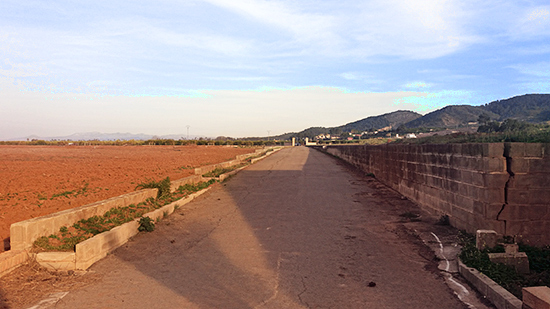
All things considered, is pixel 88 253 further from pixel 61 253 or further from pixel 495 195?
pixel 495 195

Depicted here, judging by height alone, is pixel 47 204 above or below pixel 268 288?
above

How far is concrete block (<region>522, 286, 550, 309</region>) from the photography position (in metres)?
3.39

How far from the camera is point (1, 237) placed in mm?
6352

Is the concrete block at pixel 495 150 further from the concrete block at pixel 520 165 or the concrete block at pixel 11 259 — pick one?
the concrete block at pixel 11 259

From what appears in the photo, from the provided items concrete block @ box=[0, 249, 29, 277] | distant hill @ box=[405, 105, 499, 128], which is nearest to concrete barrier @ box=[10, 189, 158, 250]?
concrete block @ box=[0, 249, 29, 277]

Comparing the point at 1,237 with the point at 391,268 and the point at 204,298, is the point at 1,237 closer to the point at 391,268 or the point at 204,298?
the point at 204,298

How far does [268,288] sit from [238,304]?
0.66 meters

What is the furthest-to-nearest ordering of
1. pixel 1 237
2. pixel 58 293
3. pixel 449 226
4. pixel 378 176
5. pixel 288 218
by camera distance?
1. pixel 378 176
2. pixel 288 218
3. pixel 449 226
4. pixel 1 237
5. pixel 58 293

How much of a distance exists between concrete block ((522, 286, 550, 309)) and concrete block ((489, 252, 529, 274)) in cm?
188

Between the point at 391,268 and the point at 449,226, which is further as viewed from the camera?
the point at 449,226

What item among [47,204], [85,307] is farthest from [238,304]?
[47,204]

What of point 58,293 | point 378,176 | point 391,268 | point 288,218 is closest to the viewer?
point 58,293

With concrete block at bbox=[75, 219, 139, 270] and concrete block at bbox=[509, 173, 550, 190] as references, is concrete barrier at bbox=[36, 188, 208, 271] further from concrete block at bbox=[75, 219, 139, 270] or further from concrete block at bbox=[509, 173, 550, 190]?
concrete block at bbox=[509, 173, 550, 190]

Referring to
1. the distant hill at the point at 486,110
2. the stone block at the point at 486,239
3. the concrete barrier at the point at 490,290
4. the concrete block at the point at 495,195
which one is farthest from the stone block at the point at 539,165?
the distant hill at the point at 486,110
